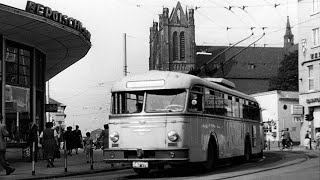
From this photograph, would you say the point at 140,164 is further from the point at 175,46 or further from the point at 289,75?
the point at 175,46

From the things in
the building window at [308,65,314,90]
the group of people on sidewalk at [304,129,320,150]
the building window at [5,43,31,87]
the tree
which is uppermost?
the tree

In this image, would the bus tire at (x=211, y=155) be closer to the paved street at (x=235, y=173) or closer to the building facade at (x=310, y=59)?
the paved street at (x=235, y=173)

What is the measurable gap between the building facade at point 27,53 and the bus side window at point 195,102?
9.77 meters

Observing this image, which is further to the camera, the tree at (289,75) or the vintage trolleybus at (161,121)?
the tree at (289,75)

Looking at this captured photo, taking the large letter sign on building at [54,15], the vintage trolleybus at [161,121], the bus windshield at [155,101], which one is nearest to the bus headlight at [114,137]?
the vintage trolleybus at [161,121]

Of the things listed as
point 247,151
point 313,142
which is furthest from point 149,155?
point 313,142

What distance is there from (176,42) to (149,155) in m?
99.2

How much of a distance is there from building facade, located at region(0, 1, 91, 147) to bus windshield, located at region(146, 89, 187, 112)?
9.25 m

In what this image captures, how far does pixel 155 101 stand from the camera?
15.5 m

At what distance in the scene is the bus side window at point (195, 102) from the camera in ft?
51.1

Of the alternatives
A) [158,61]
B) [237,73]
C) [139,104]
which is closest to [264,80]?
[237,73]

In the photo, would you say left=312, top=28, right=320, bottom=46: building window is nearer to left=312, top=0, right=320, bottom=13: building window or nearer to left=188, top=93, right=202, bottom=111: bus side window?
left=312, top=0, right=320, bottom=13: building window

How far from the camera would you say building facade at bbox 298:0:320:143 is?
49.0 metres

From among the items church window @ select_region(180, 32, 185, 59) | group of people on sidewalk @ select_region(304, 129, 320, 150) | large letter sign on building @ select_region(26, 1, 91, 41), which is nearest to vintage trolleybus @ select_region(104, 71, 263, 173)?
large letter sign on building @ select_region(26, 1, 91, 41)
